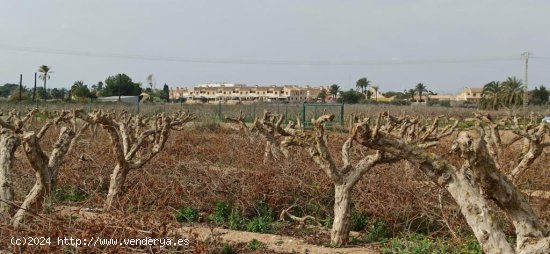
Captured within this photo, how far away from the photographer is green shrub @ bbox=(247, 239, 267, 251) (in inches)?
272

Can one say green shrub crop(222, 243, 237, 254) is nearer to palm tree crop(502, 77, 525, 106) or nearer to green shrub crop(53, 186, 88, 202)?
green shrub crop(53, 186, 88, 202)

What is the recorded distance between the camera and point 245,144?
17094 mm

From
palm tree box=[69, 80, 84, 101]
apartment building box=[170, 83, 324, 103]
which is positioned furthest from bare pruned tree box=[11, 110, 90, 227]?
apartment building box=[170, 83, 324, 103]

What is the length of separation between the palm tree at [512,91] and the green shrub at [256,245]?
55549mm

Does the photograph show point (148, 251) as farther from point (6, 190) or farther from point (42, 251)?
point (6, 190)

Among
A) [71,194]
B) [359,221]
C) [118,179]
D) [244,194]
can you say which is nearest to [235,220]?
[244,194]

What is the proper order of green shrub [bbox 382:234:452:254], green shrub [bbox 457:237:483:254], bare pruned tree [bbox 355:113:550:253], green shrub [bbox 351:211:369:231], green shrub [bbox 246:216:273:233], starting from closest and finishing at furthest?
bare pruned tree [bbox 355:113:550:253]
green shrub [bbox 457:237:483:254]
green shrub [bbox 382:234:452:254]
green shrub [bbox 246:216:273:233]
green shrub [bbox 351:211:369:231]

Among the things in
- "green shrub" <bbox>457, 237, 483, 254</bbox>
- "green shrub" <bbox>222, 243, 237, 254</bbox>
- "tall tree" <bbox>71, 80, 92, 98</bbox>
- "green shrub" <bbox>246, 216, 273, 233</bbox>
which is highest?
"tall tree" <bbox>71, 80, 92, 98</bbox>

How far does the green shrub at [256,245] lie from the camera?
22.7 feet

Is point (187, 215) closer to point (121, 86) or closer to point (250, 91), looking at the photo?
point (121, 86)

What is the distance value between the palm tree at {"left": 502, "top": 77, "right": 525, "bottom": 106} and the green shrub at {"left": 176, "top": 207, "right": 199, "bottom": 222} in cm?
5442

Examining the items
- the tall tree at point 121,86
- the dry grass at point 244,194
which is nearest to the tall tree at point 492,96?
the tall tree at point 121,86

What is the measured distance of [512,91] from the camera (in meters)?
62.2

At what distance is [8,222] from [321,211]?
15.8ft
